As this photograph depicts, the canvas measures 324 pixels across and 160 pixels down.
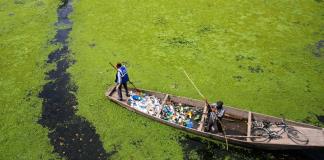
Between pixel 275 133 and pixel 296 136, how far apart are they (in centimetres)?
58

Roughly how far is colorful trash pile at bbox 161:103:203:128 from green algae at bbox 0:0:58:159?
3.99 m

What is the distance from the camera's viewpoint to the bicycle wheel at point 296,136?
8.80 m

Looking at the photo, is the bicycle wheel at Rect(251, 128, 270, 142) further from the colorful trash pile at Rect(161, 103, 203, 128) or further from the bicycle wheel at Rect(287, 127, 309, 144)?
the colorful trash pile at Rect(161, 103, 203, 128)

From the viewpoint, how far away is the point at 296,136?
354 inches

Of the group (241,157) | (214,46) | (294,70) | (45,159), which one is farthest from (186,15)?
(45,159)

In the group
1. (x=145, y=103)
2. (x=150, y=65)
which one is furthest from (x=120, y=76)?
(x=150, y=65)

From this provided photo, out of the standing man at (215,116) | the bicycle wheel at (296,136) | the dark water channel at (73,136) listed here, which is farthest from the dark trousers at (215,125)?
the bicycle wheel at (296,136)

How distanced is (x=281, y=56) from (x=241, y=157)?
5727mm

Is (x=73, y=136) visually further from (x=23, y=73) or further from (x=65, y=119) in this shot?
(x=23, y=73)

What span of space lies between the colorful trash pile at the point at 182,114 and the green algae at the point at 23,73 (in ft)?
13.1

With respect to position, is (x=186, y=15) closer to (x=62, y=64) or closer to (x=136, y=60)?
(x=136, y=60)

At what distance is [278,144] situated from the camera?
8914mm

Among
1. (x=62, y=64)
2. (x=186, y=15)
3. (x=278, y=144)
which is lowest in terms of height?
(x=278, y=144)

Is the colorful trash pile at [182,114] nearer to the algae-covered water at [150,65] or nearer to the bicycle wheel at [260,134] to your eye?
the algae-covered water at [150,65]
